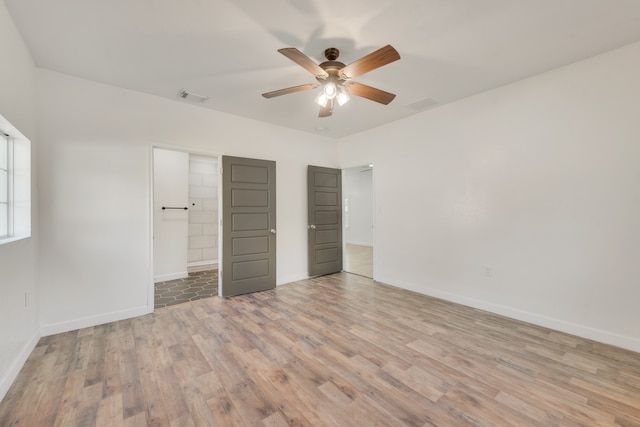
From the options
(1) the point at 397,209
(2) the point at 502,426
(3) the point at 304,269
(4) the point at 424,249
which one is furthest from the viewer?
(3) the point at 304,269

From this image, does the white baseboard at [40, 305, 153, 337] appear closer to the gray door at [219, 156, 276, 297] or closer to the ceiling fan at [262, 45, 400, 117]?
the gray door at [219, 156, 276, 297]

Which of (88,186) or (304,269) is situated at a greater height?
(88,186)

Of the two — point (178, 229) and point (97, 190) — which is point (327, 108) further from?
point (178, 229)

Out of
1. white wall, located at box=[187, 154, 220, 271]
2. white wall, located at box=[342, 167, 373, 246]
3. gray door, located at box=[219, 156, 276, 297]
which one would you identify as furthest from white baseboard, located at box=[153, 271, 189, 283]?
white wall, located at box=[342, 167, 373, 246]

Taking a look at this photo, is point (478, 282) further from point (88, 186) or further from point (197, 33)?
point (88, 186)

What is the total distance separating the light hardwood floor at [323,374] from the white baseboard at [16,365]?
0.16ft

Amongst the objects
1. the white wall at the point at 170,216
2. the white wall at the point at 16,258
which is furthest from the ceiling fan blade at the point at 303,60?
the white wall at the point at 170,216

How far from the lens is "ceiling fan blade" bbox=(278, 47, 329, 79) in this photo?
190cm

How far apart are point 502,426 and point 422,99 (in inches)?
139

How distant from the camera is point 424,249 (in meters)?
4.12

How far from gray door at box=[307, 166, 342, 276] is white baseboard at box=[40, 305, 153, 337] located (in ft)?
9.03

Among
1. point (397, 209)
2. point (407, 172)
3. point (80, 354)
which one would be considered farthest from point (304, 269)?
point (80, 354)

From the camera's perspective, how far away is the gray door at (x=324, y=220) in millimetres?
5020

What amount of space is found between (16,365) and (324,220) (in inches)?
164
